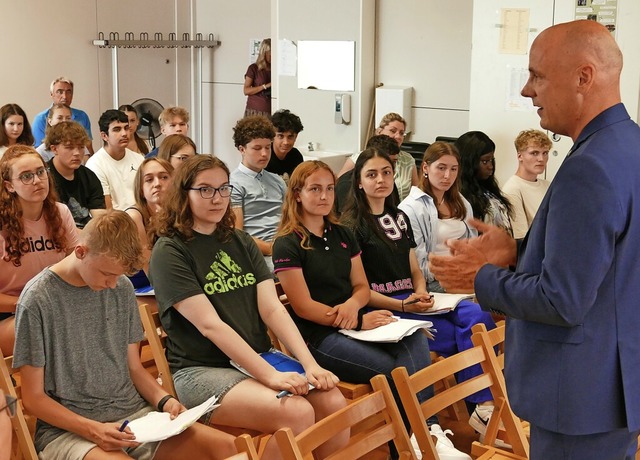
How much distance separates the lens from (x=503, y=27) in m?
6.23

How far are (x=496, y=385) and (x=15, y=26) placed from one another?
687 centimetres

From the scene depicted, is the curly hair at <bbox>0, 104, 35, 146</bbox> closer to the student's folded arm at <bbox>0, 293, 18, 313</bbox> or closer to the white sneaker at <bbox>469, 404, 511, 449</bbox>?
the student's folded arm at <bbox>0, 293, 18, 313</bbox>

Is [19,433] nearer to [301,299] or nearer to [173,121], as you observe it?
[301,299]

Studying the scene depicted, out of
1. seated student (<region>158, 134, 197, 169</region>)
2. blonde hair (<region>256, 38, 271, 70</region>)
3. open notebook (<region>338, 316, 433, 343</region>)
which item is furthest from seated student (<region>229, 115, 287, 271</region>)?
blonde hair (<region>256, 38, 271, 70</region>)

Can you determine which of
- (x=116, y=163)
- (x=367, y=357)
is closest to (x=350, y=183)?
(x=367, y=357)

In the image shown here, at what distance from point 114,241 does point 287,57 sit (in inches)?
218

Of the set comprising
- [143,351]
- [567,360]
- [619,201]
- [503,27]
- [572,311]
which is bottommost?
[143,351]

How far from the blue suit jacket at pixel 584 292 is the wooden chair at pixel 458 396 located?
1.88ft

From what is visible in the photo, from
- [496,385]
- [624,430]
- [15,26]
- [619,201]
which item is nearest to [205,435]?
[496,385]

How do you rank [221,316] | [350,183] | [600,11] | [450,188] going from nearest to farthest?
1. [221,316]
2. [450,188]
3. [350,183]
4. [600,11]

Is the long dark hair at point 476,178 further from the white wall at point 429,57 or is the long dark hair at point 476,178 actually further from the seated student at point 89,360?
the seated student at point 89,360

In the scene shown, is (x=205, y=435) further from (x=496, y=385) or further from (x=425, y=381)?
(x=496, y=385)

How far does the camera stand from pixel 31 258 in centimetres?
356

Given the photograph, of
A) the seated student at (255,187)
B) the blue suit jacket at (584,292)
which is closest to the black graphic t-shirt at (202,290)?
the blue suit jacket at (584,292)
